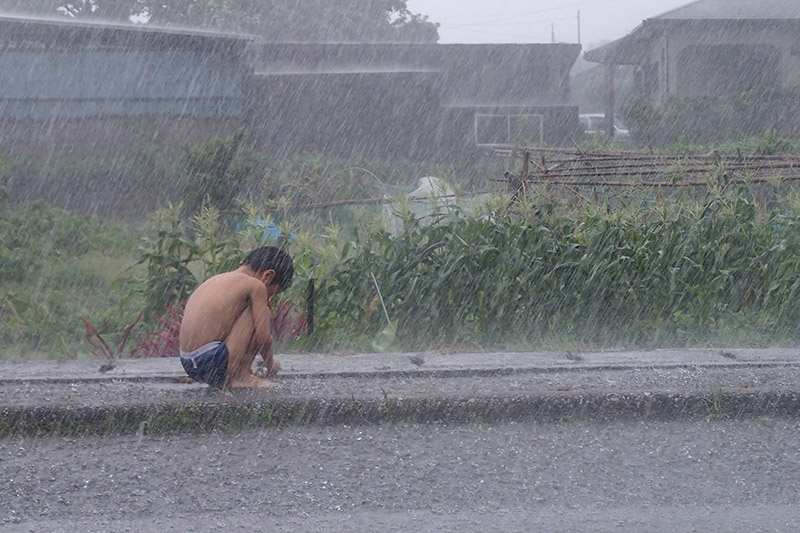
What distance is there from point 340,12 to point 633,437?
90.1 feet

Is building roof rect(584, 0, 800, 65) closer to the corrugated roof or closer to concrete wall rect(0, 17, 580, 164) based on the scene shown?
the corrugated roof

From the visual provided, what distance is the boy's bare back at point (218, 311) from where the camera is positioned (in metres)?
4.62

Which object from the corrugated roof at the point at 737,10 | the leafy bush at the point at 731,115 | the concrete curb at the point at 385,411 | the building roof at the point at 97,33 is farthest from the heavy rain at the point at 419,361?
the corrugated roof at the point at 737,10

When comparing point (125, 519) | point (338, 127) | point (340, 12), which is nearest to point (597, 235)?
point (125, 519)

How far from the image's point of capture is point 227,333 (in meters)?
4.66

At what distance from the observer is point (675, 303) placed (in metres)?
6.66

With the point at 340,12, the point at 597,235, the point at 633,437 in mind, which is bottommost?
the point at 633,437

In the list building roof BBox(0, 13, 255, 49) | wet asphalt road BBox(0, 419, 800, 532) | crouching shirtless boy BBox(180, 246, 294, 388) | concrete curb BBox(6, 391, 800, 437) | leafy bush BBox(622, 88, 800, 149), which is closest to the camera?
wet asphalt road BBox(0, 419, 800, 532)

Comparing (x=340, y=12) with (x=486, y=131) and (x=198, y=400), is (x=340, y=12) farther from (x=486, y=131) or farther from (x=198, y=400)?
(x=198, y=400)

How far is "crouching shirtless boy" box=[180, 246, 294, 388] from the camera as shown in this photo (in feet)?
15.1

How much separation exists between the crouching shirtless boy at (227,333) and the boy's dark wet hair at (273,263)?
11 centimetres

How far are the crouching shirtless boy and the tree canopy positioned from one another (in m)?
16.4

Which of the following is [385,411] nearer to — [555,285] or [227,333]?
[227,333]

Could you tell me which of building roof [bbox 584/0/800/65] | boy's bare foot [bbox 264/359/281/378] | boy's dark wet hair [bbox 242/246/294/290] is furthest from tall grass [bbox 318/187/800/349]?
building roof [bbox 584/0/800/65]
